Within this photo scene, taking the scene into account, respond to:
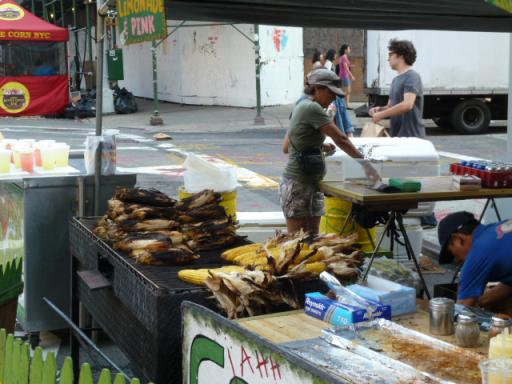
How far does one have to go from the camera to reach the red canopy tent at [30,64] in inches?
558

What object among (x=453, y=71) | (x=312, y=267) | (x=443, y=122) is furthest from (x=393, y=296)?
(x=443, y=122)

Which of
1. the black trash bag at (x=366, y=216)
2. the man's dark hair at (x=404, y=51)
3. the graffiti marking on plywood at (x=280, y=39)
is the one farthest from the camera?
the graffiti marking on plywood at (x=280, y=39)

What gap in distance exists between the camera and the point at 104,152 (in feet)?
19.8

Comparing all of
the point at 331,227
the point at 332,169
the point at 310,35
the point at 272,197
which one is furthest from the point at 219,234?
the point at 310,35

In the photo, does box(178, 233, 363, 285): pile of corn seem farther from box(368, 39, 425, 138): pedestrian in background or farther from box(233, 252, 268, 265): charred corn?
box(368, 39, 425, 138): pedestrian in background

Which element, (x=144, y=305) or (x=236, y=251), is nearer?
(x=144, y=305)

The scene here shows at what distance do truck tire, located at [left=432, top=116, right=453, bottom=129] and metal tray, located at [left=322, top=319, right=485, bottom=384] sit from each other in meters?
17.8

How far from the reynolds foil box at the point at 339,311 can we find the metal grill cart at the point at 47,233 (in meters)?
2.80

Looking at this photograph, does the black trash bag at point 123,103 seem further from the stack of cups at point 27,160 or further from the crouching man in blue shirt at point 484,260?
the crouching man in blue shirt at point 484,260

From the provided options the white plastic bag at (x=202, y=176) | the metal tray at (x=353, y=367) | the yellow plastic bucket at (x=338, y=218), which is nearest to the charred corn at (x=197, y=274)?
the metal tray at (x=353, y=367)

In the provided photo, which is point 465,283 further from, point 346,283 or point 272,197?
point 272,197

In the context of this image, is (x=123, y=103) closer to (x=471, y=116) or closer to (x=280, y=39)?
(x=280, y=39)

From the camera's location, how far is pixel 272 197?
11.5 m

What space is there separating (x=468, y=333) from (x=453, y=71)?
16.7 meters
